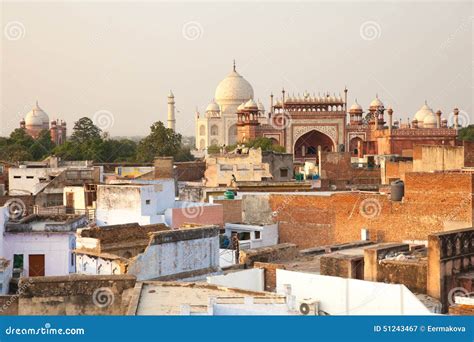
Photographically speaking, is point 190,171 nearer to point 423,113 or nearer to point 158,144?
point 158,144

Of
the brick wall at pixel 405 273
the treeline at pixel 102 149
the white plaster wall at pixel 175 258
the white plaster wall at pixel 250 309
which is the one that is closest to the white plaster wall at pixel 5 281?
the white plaster wall at pixel 175 258

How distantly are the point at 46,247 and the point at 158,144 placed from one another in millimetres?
29017

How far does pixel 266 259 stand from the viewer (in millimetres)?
13375

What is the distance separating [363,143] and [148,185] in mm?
32545

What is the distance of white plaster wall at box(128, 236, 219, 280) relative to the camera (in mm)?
11164

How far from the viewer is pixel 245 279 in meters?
11.0
